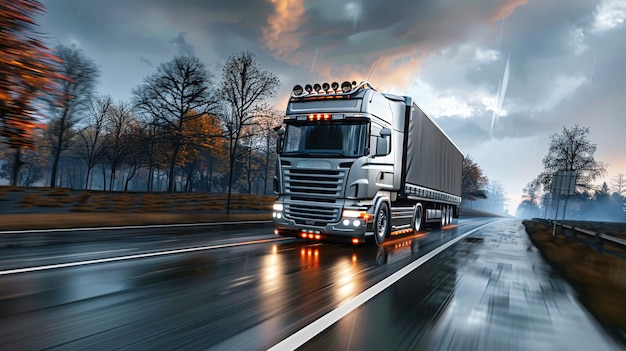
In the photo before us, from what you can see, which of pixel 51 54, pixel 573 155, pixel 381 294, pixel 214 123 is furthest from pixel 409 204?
pixel 573 155

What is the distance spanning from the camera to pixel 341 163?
29.3 ft

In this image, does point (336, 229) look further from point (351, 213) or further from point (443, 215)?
point (443, 215)

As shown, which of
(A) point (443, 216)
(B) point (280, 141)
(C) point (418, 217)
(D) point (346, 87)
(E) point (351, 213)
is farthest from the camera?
(A) point (443, 216)

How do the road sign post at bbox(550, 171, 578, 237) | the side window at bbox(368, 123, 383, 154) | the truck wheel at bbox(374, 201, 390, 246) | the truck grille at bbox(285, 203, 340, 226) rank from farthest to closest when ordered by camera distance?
the road sign post at bbox(550, 171, 578, 237), the truck wheel at bbox(374, 201, 390, 246), the side window at bbox(368, 123, 383, 154), the truck grille at bbox(285, 203, 340, 226)

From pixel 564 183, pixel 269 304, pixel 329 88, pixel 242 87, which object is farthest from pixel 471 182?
pixel 269 304

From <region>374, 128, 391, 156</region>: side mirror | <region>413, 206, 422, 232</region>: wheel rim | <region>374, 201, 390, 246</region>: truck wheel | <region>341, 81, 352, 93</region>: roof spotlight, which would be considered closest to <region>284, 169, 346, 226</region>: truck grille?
<region>374, 128, 391, 156</region>: side mirror

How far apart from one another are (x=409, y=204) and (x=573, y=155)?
160ft

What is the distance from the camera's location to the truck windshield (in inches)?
357

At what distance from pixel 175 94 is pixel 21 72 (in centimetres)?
3143

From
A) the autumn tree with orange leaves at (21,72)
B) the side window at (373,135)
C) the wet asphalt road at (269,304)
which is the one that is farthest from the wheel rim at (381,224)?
the autumn tree with orange leaves at (21,72)

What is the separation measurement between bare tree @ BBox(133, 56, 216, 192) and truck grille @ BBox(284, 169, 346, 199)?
85.2 ft

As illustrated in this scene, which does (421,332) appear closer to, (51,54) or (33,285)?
(33,285)

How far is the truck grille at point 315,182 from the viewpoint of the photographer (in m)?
8.95

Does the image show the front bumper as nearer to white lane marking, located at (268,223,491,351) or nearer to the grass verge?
white lane marking, located at (268,223,491,351)
